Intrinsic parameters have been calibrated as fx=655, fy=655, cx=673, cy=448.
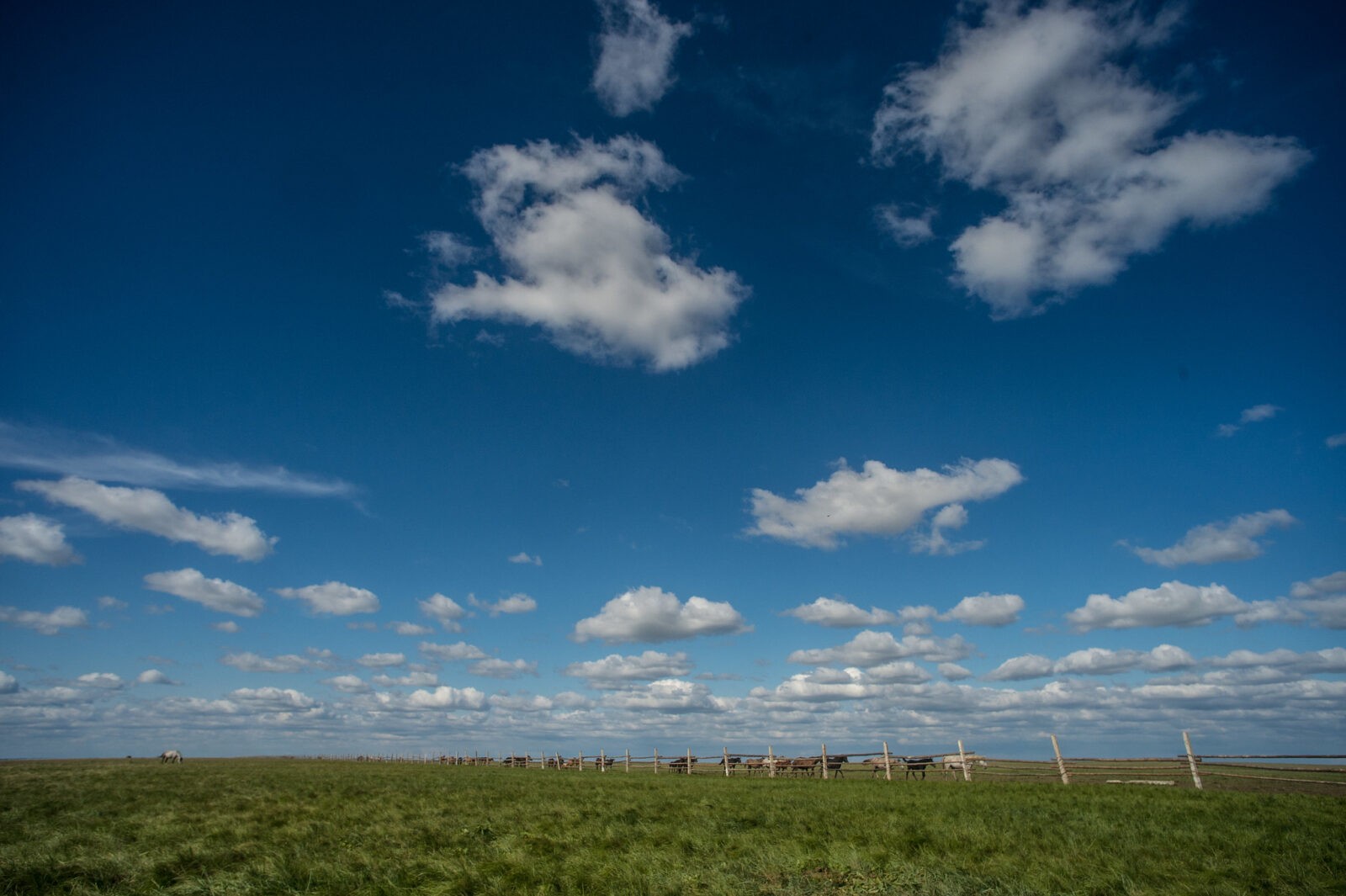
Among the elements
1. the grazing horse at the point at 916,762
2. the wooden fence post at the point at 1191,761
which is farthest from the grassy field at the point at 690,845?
the grazing horse at the point at 916,762

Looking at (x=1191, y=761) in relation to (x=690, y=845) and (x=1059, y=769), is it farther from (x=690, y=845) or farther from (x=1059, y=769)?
(x=690, y=845)

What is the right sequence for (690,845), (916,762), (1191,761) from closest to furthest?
(690,845) < (1191,761) < (916,762)

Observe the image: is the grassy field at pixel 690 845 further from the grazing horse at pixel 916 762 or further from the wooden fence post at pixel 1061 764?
the grazing horse at pixel 916 762

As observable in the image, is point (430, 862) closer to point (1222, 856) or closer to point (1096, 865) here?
point (1096, 865)

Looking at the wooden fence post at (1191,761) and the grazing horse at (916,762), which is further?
the grazing horse at (916,762)

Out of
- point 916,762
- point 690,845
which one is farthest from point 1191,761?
point 690,845

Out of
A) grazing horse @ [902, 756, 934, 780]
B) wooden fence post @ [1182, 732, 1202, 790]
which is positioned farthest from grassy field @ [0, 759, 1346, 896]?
grazing horse @ [902, 756, 934, 780]

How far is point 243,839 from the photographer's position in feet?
38.3

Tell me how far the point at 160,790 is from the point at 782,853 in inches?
861

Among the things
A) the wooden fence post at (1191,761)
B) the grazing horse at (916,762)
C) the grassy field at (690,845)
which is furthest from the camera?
the grazing horse at (916,762)

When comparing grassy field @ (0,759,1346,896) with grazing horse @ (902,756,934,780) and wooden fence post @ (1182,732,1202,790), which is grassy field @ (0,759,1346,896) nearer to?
wooden fence post @ (1182,732,1202,790)

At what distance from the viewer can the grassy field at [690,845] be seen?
810 cm

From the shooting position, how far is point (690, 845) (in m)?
10.4

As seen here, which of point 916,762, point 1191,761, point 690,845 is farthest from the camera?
point 916,762
